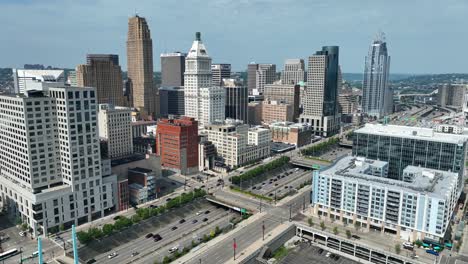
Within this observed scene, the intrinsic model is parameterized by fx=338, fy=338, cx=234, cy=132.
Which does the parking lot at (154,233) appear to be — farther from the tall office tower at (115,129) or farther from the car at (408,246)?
the tall office tower at (115,129)

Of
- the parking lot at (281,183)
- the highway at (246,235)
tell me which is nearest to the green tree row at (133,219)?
the highway at (246,235)

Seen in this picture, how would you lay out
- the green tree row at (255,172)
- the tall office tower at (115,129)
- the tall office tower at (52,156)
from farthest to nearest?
the tall office tower at (115,129) < the green tree row at (255,172) < the tall office tower at (52,156)

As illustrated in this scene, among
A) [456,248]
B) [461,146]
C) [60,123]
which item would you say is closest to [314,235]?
[456,248]

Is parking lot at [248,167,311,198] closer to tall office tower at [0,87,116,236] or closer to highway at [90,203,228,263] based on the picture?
highway at [90,203,228,263]

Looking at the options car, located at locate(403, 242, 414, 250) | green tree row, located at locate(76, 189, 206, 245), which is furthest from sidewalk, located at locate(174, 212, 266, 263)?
car, located at locate(403, 242, 414, 250)

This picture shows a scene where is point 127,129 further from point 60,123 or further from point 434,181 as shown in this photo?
point 434,181

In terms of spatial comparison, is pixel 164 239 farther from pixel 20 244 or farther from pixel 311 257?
pixel 311 257

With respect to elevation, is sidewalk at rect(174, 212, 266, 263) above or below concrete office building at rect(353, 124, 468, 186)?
below
